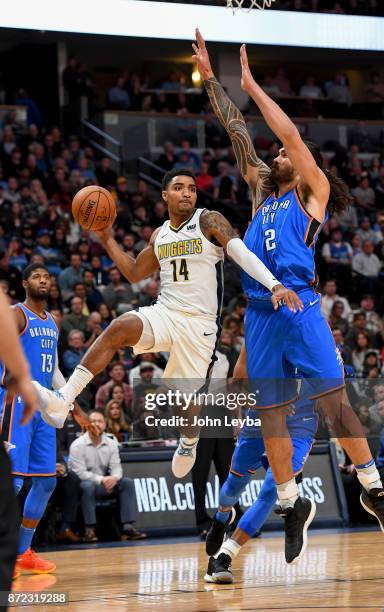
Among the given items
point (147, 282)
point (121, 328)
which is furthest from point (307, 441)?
point (147, 282)

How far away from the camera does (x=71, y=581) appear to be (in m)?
7.68

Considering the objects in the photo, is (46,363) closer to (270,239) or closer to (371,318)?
(270,239)

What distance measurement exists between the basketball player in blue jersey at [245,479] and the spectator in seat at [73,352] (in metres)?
4.91

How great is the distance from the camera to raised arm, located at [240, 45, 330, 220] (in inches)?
243

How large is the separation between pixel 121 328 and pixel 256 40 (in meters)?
9.15

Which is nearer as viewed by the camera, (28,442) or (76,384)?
(76,384)

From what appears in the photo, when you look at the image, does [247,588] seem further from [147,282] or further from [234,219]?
[234,219]

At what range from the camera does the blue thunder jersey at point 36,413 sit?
7.93 metres

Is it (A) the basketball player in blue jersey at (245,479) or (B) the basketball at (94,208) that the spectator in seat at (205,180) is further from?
(A) the basketball player in blue jersey at (245,479)

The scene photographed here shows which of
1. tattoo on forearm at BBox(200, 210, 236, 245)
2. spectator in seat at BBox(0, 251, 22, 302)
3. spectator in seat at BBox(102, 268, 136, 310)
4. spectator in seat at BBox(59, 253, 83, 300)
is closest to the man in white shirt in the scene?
spectator in seat at BBox(102, 268, 136, 310)

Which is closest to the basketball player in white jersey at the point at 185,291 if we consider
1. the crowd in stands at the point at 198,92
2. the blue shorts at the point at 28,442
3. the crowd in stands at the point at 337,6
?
the blue shorts at the point at 28,442

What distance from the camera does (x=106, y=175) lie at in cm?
1828

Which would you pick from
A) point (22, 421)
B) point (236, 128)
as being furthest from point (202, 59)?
point (22, 421)

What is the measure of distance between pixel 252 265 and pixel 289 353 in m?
0.58
